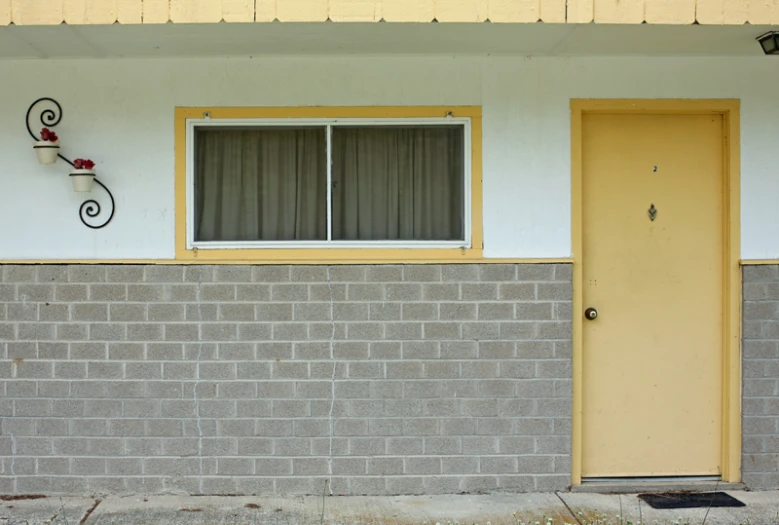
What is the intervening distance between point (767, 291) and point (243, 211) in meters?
3.44

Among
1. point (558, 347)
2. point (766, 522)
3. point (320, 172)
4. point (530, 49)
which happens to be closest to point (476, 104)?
point (530, 49)

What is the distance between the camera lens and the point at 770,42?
14.2ft

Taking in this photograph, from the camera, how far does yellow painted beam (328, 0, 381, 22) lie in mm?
3963

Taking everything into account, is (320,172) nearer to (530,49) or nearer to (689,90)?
(530,49)

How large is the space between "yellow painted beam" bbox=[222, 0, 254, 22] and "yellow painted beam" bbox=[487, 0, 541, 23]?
1.27m

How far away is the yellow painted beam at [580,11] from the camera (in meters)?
4.01

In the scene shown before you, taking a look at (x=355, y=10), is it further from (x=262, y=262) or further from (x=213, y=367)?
(x=213, y=367)

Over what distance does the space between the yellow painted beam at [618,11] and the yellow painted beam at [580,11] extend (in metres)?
0.03

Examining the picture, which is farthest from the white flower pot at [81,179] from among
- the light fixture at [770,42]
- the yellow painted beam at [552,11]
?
the light fixture at [770,42]

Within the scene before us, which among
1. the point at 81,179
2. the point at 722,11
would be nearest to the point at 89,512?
the point at 81,179

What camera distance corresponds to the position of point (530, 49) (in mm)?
4633

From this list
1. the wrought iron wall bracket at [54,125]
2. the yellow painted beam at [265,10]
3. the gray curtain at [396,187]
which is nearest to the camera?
the yellow painted beam at [265,10]

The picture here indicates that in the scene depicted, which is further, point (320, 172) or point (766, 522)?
point (320, 172)

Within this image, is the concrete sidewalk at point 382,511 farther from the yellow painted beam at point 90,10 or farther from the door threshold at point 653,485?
the yellow painted beam at point 90,10
